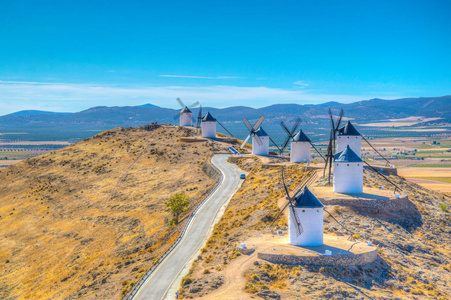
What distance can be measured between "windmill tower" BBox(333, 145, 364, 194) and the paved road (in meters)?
11.9

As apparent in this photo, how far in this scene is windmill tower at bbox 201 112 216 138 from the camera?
8150 cm

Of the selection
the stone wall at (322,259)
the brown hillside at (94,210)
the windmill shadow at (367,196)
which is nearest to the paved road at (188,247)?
the brown hillside at (94,210)

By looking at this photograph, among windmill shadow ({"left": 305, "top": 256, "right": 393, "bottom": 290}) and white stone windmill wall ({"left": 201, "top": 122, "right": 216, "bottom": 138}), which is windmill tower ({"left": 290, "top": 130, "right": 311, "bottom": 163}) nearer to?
windmill shadow ({"left": 305, "top": 256, "right": 393, "bottom": 290})

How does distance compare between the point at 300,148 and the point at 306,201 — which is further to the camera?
the point at 300,148

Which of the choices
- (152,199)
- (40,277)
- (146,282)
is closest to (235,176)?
(152,199)

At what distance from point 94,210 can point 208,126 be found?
1233 inches

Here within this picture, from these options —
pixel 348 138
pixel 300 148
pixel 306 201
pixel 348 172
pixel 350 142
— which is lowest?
pixel 306 201

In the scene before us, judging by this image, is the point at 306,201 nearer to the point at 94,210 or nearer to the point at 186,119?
the point at 94,210

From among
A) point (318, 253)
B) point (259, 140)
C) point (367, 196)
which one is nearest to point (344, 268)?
point (318, 253)

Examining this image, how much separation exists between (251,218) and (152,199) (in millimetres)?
21865

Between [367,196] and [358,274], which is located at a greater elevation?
[367,196]

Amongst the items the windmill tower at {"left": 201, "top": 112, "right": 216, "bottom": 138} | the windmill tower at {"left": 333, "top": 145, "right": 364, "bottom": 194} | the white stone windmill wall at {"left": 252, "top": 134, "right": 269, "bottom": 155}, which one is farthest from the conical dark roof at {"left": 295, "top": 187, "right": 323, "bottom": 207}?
the windmill tower at {"left": 201, "top": 112, "right": 216, "bottom": 138}

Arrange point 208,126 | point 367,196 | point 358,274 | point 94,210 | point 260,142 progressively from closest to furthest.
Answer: point 358,274 → point 367,196 → point 94,210 → point 260,142 → point 208,126

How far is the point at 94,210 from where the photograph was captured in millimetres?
56625
